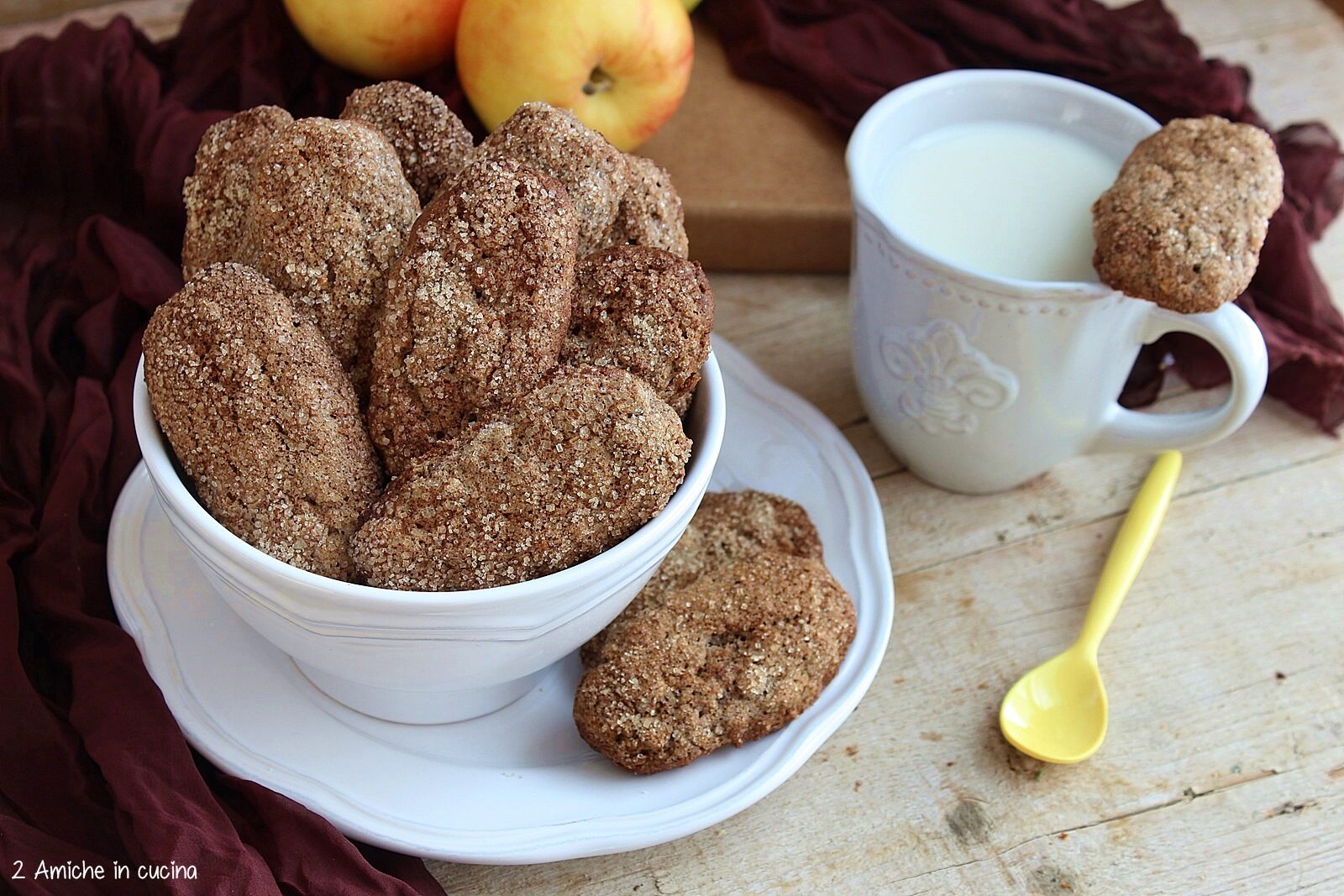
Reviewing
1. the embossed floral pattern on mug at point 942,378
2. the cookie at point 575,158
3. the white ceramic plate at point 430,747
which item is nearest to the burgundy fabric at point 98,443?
the white ceramic plate at point 430,747

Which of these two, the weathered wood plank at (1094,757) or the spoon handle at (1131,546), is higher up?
the spoon handle at (1131,546)

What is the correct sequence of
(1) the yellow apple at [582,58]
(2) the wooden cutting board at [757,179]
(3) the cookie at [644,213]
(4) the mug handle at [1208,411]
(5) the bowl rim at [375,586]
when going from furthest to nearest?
(2) the wooden cutting board at [757,179] < (1) the yellow apple at [582,58] < (4) the mug handle at [1208,411] < (3) the cookie at [644,213] < (5) the bowl rim at [375,586]

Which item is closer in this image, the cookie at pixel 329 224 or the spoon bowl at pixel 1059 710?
the cookie at pixel 329 224

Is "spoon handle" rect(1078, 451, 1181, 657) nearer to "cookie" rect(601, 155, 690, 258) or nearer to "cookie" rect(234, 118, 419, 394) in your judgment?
"cookie" rect(601, 155, 690, 258)

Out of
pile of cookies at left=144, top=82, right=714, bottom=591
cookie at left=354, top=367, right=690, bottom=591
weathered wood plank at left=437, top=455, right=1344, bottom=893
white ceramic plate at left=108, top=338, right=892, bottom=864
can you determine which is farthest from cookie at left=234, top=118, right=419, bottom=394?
weathered wood plank at left=437, top=455, right=1344, bottom=893

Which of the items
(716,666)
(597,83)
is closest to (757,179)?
(597,83)

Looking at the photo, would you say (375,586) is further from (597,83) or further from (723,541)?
(597,83)

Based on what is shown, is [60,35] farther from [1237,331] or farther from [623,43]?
[1237,331]

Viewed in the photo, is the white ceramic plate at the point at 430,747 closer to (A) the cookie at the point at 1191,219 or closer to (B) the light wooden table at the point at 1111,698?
(B) the light wooden table at the point at 1111,698
